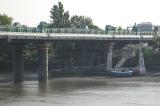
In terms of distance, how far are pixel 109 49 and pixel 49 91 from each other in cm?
4432

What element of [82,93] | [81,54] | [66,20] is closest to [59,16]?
[66,20]

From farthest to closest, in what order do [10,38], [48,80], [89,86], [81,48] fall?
1. [81,48]
2. [48,80]
3. [10,38]
4. [89,86]

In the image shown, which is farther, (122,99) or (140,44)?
(140,44)

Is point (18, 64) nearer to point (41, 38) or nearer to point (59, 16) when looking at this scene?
point (41, 38)

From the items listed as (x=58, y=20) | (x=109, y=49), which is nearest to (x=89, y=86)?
(x=109, y=49)

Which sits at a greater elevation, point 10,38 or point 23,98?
point 10,38

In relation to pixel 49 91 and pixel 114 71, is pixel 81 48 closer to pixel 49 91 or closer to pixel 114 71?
pixel 114 71

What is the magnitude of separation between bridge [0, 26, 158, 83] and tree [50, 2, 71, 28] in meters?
42.1

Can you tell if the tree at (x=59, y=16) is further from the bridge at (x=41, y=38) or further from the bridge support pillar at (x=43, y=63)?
the bridge support pillar at (x=43, y=63)

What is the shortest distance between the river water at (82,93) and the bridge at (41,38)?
449 cm

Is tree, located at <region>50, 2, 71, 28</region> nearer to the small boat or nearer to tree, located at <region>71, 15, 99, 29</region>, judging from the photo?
tree, located at <region>71, 15, 99, 29</region>

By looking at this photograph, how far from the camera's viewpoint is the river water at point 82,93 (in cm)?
7262

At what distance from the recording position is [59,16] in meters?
175

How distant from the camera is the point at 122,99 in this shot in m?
75.4
